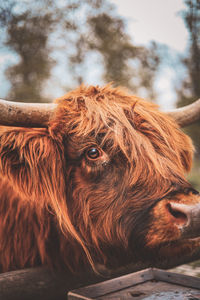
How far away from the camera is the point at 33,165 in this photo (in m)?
1.63

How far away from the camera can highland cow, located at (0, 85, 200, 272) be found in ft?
4.66

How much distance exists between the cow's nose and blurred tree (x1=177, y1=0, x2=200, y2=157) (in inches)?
90.4

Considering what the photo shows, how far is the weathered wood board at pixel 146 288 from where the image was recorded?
4.81ft

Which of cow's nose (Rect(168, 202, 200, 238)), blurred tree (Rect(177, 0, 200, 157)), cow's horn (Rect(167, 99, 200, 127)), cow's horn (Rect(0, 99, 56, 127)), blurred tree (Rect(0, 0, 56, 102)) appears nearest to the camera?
cow's nose (Rect(168, 202, 200, 238))

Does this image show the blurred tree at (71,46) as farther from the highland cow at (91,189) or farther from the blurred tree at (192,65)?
the highland cow at (91,189)

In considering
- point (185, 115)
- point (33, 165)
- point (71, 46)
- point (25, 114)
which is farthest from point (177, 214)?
point (71, 46)

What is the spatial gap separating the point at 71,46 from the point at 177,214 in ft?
22.1

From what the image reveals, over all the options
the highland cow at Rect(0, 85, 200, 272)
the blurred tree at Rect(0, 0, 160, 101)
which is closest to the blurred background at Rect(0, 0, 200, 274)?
the blurred tree at Rect(0, 0, 160, 101)

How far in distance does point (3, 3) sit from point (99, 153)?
13.6 ft

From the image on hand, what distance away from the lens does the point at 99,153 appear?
1.58m

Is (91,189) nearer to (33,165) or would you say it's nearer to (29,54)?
(33,165)

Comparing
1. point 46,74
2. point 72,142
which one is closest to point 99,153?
point 72,142

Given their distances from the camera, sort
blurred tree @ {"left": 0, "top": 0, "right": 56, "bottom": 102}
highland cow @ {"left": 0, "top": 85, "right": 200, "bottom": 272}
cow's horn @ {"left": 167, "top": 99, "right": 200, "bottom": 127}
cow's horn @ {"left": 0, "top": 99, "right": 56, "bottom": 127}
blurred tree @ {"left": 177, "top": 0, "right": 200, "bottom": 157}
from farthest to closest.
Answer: blurred tree @ {"left": 0, "top": 0, "right": 56, "bottom": 102} → blurred tree @ {"left": 177, "top": 0, "right": 200, "bottom": 157} → cow's horn @ {"left": 167, "top": 99, "right": 200, "bottom": 127} → cow's horn @ {"left": 0, "top": 99, "right": 56, "bottom": 127} → highland cow @ {"left": 0, "top": 85, "right": 200, "bottom": 272}

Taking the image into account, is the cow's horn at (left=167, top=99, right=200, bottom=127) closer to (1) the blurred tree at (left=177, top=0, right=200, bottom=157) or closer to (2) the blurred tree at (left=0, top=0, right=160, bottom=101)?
(1) the blurred tree at (left=177, top=0, right=200, bottom=157)
